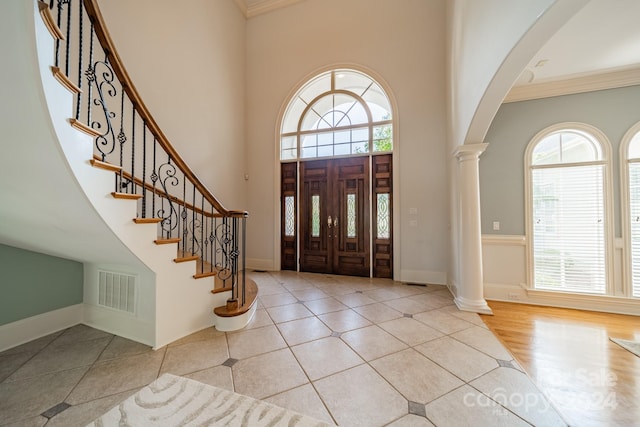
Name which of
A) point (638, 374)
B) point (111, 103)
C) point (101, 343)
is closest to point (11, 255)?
point (101, 343)

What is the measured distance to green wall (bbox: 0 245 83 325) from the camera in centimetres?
214

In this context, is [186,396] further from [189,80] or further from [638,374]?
[189,80]

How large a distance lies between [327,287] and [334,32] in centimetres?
481

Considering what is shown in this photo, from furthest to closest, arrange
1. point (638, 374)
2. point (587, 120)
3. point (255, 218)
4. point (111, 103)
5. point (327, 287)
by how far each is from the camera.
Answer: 1. point (255, 218)
2. point (327, 287)
3. point (587, 120)
4. point (111, 103)
5. point (638, 374)

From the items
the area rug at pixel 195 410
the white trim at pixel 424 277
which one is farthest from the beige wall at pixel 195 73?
the white trim at pixel 424 277

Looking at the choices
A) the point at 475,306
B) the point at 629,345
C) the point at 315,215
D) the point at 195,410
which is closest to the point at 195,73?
the point at 315,215

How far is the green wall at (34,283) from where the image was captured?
2.14m

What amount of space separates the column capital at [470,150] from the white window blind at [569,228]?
3.92 ft

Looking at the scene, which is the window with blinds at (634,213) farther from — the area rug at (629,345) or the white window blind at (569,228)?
the area rug at (629,345)

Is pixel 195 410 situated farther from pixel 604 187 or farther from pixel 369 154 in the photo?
pixel 604 187

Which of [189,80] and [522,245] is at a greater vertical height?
[189,80]

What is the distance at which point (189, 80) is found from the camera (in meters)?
3.83

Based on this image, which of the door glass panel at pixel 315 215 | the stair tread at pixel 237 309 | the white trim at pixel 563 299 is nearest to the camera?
the stair tread at pixel 237 309

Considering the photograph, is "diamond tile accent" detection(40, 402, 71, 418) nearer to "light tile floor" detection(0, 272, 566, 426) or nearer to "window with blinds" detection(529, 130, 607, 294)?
"light tile floor" detection(0, 272, 566, 426)
